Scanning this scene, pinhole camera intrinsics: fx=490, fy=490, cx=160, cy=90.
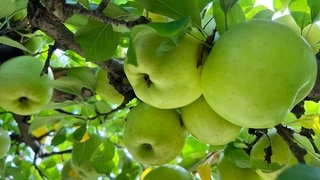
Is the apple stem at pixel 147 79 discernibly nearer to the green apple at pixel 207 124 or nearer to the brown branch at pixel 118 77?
the green apple at pixel 207 124

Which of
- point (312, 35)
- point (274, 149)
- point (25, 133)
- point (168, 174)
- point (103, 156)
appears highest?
point (312, 35)

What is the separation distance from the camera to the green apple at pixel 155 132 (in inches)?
40.9

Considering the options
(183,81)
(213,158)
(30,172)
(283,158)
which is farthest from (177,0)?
(30,172)

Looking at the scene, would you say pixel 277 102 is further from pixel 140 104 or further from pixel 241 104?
pixel 140 104

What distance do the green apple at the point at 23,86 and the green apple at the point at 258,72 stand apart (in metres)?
0.65

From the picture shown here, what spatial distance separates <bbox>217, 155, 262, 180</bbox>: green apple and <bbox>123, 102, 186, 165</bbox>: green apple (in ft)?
0.46

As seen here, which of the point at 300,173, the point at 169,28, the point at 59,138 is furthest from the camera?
the point at 59,138

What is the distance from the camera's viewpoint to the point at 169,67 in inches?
33.9

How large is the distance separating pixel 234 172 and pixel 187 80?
1.20 feet

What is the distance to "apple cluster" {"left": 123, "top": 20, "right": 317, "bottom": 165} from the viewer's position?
2.49 ft

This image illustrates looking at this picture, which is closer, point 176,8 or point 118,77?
point 176,8

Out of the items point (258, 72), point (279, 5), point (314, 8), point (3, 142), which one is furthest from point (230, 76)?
point (3, 142)

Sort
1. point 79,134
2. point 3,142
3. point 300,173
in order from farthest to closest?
point 3,142 → point 79,134 → point 300,173

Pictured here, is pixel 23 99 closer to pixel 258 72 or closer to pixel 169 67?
pixel 169 67
